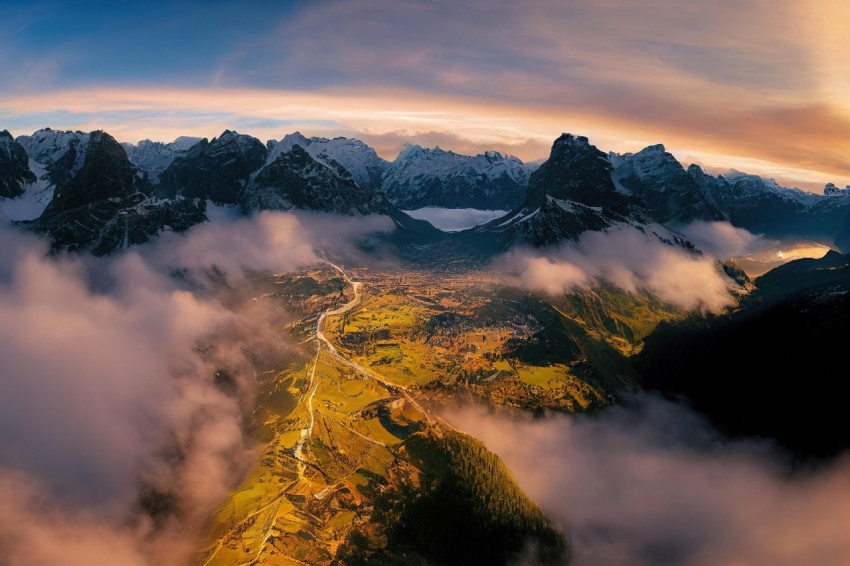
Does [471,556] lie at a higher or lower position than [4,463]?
lower

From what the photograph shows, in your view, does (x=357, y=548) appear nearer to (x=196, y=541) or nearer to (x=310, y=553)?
(x=310, y=553)

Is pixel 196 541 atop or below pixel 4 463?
below

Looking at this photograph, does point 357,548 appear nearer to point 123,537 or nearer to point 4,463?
point 123,537

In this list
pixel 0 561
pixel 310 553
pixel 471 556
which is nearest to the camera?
pixel 0 561

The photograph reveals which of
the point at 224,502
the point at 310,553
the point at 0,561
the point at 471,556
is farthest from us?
the point at 224,502

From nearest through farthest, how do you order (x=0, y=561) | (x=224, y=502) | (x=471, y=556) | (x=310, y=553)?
(x=0, y=561), (x=310, y=553), (x=471, y=556), (x=224, y=502)

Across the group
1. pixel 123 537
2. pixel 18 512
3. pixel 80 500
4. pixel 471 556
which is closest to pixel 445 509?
pixel 471 556

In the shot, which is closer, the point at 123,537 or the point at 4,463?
the point at 123,537

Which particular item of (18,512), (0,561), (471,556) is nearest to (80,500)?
(18,512)

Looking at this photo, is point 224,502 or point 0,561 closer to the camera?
point 0,561
